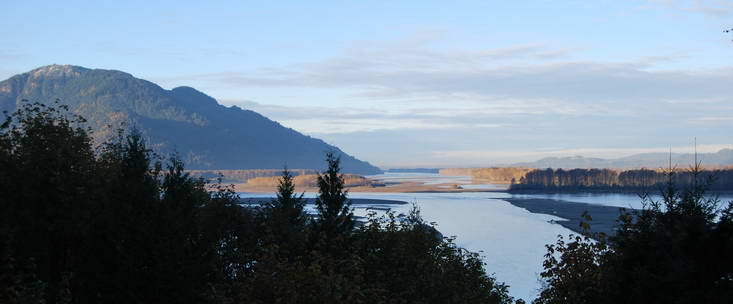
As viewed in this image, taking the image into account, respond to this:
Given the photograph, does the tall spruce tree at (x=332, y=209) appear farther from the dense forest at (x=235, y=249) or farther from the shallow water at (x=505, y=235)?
the shallow water at (x=505, y=235)

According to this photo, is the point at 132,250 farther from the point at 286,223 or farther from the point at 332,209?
the point at 286,223

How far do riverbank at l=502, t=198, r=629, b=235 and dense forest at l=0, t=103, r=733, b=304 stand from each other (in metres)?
67.7

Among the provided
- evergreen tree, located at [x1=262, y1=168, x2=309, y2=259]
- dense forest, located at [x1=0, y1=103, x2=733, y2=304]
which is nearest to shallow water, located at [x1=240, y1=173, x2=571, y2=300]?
dense forest, located at [x1=0, y1=103, x2=733, y2=304]

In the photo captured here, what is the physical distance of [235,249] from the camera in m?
46.9

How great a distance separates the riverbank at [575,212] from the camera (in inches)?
4605

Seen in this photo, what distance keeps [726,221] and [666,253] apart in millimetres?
2720

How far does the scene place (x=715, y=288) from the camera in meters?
19.4

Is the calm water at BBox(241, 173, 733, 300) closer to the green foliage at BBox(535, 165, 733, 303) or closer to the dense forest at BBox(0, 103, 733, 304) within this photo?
the dense forest at BBox(0, 103, 733, 304)

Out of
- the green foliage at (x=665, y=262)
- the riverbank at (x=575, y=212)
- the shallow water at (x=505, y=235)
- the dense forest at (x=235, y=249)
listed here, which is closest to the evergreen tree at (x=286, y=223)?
the dense forest at (x=235, y=249)

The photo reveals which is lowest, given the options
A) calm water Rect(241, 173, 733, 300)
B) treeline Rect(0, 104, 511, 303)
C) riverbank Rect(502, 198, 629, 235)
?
calm water Rect(241, 173, 733, 300)

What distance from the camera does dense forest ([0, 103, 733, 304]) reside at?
2280 cm

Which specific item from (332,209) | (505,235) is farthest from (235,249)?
(505,235)

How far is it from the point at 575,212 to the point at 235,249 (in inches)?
4753

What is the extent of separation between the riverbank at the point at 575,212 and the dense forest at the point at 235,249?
6767 centimetres
